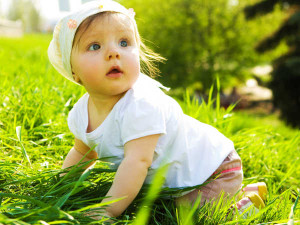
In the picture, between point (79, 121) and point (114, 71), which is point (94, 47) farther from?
point (79, 121)

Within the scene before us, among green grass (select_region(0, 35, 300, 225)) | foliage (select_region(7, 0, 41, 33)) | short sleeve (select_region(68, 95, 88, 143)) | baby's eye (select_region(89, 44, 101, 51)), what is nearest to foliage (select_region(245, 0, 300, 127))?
green grass (select_region(0, 35, 300, 225))

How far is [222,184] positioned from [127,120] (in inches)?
25.0

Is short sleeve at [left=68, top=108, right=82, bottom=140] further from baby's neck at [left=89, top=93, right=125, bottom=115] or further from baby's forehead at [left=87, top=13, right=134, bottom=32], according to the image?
baby's forehead at [left=87, top=13, right=134, bottom=32]

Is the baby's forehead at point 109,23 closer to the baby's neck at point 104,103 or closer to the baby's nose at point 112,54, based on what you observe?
the baby's nose at point 112,54

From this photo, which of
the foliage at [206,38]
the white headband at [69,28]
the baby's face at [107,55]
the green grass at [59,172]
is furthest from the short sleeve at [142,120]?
the foliage at [206,38]

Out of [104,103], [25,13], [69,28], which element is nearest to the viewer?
[69,28]

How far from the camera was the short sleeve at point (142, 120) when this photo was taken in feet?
5.10

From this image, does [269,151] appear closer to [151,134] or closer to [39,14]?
[151,134]

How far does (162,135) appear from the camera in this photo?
1.69m

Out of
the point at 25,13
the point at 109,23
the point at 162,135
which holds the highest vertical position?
the point at 25,13

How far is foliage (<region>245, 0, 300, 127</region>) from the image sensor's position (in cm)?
1085

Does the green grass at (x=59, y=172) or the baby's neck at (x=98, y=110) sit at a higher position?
the baby's neck at (x=98, y=110)

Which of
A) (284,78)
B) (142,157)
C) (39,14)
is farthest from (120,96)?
(39,14)

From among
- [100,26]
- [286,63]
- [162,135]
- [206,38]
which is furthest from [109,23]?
[206,38]
